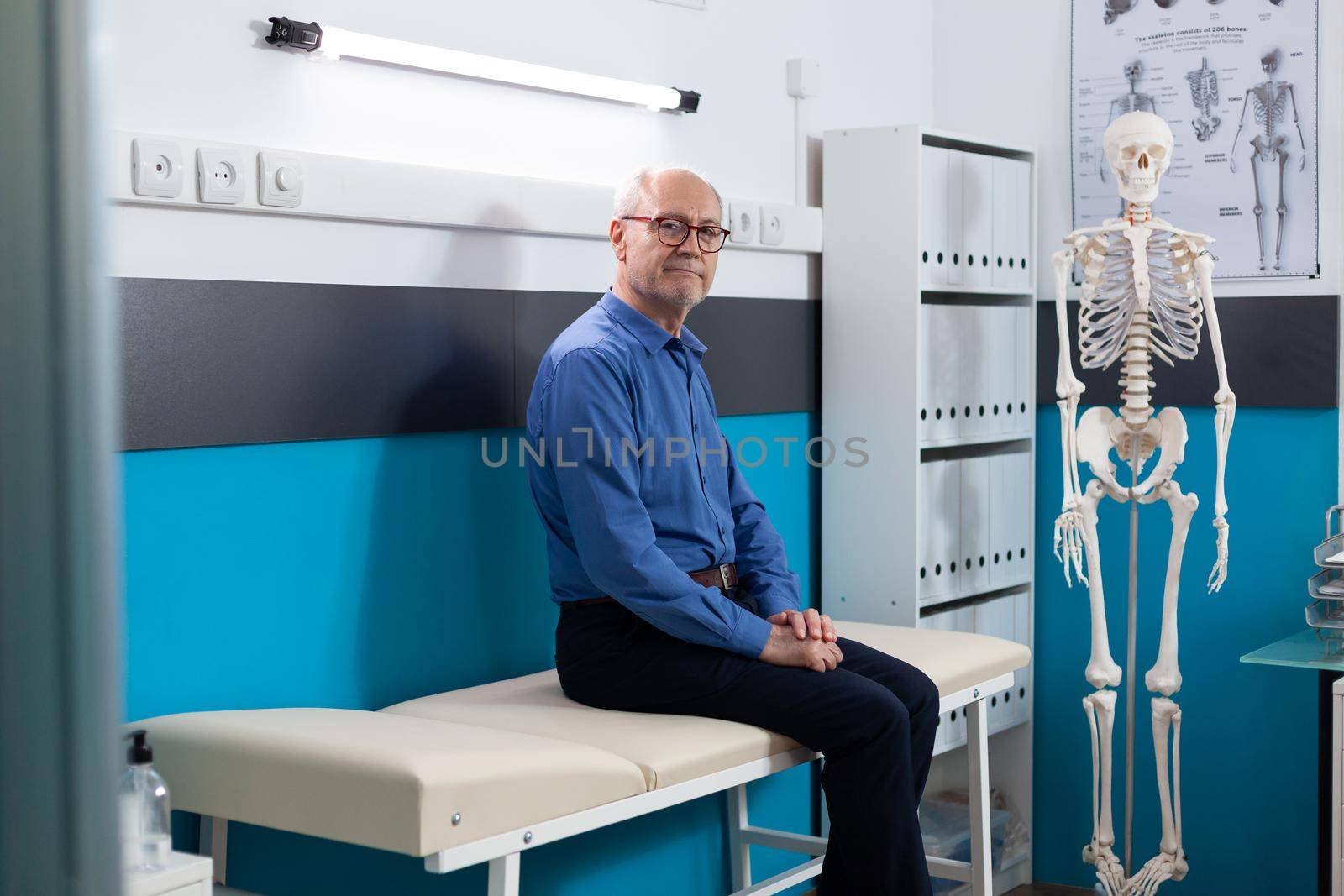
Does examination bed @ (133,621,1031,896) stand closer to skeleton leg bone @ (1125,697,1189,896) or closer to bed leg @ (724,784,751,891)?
bed leg @ (724,784,751,891)

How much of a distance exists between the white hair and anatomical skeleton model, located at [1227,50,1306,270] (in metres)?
1.42

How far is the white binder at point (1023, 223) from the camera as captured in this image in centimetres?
339

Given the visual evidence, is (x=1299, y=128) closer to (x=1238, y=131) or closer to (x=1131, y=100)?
(x=1238, y=131)

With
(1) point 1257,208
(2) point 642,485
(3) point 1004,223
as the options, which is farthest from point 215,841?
(1) point 1257,208

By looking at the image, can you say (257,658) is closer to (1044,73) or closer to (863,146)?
(863,146)

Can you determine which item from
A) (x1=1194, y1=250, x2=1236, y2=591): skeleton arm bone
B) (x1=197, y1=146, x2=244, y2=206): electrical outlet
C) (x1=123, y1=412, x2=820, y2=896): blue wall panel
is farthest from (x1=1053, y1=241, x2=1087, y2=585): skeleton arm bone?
(x1=197, y1=146, x2=244, y2=206): electrical outlet

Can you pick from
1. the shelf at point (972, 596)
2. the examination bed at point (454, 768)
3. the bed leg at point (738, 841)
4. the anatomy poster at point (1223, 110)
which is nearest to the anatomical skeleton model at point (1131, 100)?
the anatomy poster at point (1223, 110)

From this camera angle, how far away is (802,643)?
2295 mm

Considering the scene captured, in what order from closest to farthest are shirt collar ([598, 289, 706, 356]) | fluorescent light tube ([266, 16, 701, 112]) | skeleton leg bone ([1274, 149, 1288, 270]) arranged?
fluorescent light tube ([266, 16, 701, 112]) → shirt collar ([598, 289, 706, 356]) → skeleton leg bone ([1274, 149, 1288, 270])

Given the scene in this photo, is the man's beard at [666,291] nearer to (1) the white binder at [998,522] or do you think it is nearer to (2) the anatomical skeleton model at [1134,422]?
(2) the anatomical skeleton model at [1134,422]

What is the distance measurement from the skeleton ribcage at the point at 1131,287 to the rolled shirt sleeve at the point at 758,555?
0.82 meters

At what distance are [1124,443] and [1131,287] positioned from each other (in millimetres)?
353

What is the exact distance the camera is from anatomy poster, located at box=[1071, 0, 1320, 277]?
122 inches

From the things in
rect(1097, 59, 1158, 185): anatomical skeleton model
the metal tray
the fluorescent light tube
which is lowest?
the metal tray
